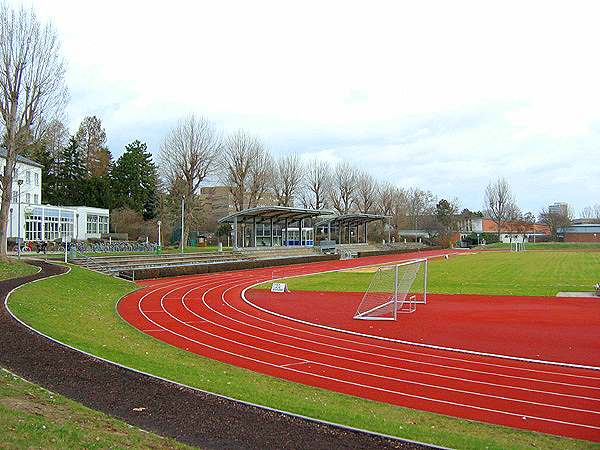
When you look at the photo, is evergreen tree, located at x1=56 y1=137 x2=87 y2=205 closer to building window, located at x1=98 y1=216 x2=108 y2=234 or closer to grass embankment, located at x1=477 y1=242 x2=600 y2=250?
building window, located at x1=98 y1=216 x2=108 y2=234

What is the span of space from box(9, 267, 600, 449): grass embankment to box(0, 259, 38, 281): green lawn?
17.8ft

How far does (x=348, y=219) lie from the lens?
88.4 m

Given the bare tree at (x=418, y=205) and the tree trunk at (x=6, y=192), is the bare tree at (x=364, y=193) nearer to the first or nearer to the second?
the bare tree at (x=418, y=205)

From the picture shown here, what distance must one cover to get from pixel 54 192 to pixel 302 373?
243ft

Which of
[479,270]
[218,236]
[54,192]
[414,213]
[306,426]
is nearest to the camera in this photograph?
[306,426]

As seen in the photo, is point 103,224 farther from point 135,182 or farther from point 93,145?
point 93,145

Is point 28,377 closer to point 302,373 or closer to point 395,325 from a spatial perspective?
point 302,373

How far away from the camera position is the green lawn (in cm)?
2725

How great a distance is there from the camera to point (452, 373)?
14.1 metres

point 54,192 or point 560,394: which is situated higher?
point 54,192

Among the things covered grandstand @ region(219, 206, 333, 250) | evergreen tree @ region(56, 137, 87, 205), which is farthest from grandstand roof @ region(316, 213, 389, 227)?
evergreen tree @ region(56, 137, 87, 205)

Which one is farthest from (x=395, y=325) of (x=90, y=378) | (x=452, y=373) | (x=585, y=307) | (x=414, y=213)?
(x=414, y=213)

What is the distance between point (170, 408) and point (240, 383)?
2723mm

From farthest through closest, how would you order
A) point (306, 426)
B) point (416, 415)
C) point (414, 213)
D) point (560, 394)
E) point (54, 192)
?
point (414, 213) → point (54, 192) → point (560, 394) → point (416, 415) → point (306, 426)
